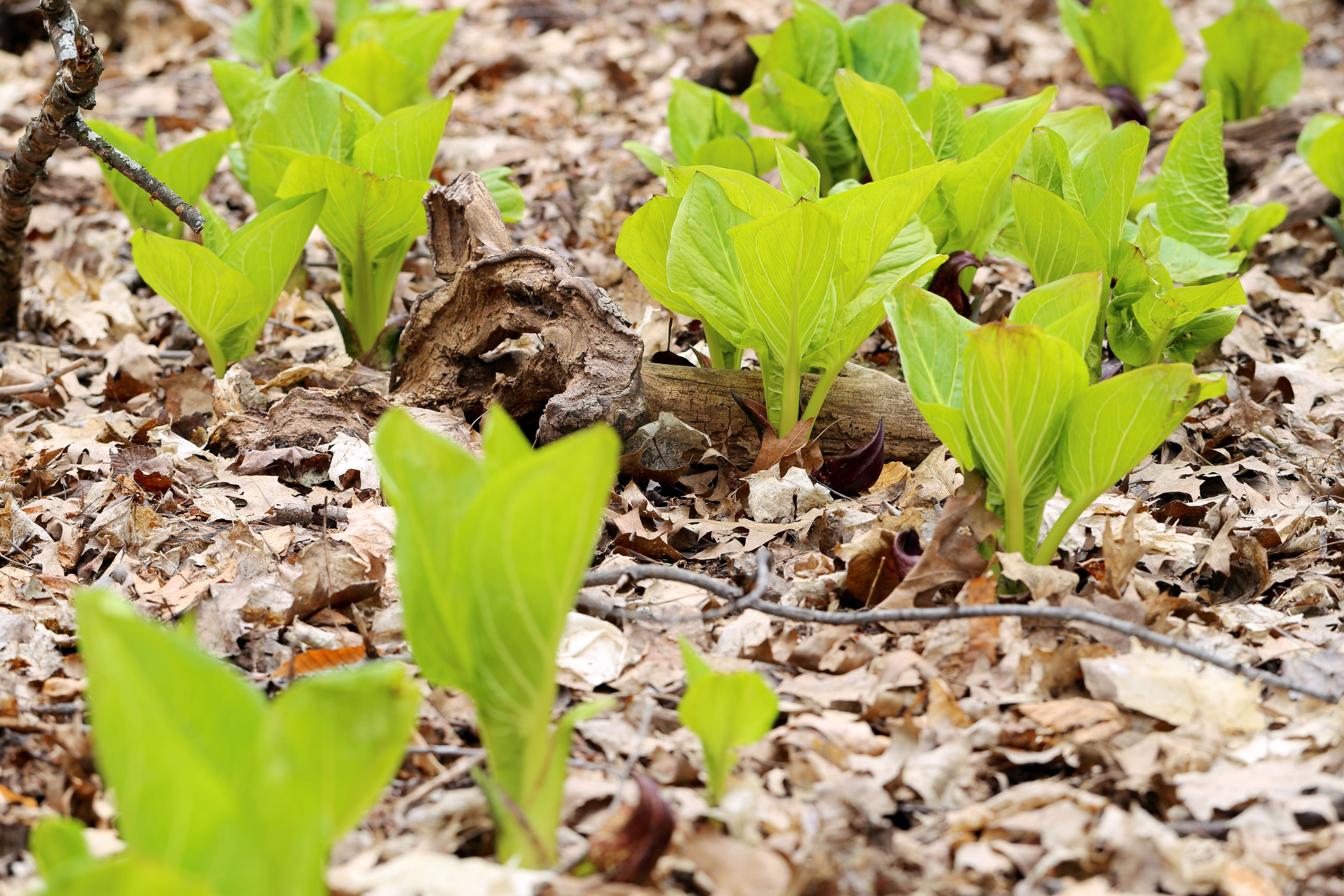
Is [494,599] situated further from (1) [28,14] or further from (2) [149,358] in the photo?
(1) [28,14]

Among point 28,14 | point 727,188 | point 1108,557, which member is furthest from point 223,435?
point 28,14

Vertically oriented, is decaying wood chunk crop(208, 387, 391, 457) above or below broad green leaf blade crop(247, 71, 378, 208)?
below

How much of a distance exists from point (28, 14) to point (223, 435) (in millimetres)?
4409

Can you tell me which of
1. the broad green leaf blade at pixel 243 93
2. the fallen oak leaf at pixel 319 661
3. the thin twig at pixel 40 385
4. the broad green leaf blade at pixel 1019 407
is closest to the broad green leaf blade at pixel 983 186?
the broad green leaf blade at pixel 1019 407

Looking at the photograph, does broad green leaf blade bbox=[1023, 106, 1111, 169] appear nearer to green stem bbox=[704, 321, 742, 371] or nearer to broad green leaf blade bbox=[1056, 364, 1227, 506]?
green stem bbox=[704, 321, 742, 371]

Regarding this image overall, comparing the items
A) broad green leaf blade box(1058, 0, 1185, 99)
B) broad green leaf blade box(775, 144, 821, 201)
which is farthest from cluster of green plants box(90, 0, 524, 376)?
broad green leaf blade box(1058, 0, 1185, 99)

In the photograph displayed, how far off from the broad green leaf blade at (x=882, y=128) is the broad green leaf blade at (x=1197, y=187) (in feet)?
2.31

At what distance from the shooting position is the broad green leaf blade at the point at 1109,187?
240cm

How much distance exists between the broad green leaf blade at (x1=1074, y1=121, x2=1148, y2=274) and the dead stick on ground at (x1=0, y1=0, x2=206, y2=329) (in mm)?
2203

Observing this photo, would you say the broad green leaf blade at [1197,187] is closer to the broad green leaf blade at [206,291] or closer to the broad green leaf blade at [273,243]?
the broad green leaf blade at [273,243]

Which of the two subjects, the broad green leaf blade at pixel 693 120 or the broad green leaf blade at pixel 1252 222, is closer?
the broad green leaf blade at pixel 1252 222

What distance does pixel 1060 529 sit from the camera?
1.85 meters

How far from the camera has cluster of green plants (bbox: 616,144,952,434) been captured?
80.7 inches

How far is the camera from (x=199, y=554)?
2.06 m
